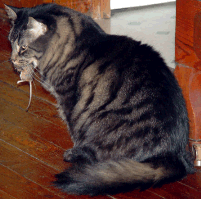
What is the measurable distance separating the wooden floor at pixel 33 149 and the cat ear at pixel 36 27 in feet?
1.89

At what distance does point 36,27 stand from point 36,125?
618mm

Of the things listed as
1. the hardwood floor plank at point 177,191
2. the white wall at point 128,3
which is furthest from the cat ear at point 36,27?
the white wall at point 128,3

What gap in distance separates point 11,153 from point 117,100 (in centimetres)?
63

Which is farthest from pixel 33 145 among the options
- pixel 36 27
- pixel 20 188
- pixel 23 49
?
pixel 36 27

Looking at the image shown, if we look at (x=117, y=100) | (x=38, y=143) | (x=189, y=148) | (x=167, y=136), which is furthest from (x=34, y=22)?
(x=189, y=148)

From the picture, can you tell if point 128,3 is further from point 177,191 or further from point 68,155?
point 177,191

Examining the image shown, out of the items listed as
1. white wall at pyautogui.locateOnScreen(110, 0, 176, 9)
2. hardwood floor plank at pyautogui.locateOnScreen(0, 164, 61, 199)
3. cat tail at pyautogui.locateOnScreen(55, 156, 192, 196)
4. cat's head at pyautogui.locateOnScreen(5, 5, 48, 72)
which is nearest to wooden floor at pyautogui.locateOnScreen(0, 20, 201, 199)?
hardwood floor plank at pyautogui.locateOnScreen(0, 164, 61, 199)

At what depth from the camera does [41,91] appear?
2453 millimetres

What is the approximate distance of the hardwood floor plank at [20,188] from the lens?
63.9 inches

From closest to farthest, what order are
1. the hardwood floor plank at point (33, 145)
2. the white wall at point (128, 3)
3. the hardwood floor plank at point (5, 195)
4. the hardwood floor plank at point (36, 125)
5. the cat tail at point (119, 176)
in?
the cat tail at point (119, 176)
the hardwood floor plank at point (5, 195)
the hardwood floor plank at point (33, 145)
the hardwood floor plank at point (36, 125)
the white wall at point (128, 3)

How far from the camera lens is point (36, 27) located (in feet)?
5.68

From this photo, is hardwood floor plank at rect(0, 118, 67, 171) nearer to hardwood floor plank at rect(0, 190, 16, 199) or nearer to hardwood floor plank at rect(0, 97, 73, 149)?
hardwood floor plank at rect(0, 97, 73, 149)

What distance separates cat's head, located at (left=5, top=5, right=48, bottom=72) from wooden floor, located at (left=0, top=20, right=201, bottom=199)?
0.40 meters

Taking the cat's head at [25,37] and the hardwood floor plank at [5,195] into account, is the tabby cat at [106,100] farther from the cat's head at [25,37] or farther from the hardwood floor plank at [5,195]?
the hardwood floor plank at [5,195]
